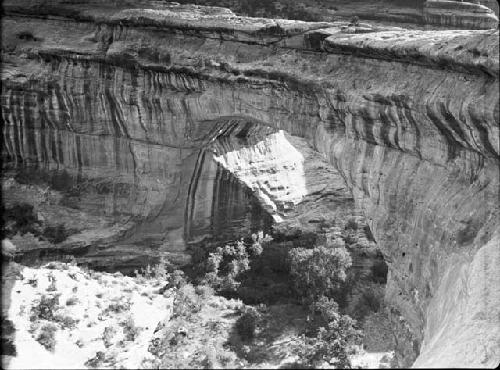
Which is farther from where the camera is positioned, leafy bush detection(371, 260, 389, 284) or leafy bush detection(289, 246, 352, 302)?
leafy bush detection(371, 260, 389, 284)

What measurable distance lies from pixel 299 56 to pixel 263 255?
24.4 feet

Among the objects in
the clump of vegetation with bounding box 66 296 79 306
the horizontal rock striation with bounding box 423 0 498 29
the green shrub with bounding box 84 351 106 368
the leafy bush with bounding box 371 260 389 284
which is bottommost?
the green shrub with bounding box 84 351 106 368

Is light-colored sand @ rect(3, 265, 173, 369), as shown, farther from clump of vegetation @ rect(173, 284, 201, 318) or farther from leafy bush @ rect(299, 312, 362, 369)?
leafy bush @ rect(299, 312, 362, 369)

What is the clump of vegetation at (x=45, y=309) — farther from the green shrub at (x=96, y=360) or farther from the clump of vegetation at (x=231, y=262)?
the clump of vegetation at (x=231, y=262)

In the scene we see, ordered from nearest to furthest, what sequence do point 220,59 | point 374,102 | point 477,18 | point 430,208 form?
1. point 430,208
2. point 374,102
3. point 220,59
4. point 477,18

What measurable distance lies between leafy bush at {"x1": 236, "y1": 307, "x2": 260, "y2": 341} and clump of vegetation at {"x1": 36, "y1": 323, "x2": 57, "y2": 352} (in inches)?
223

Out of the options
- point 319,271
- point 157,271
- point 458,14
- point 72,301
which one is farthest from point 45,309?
point 458,14

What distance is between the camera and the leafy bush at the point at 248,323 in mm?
20312

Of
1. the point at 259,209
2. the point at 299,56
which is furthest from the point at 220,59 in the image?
the point at 259,209

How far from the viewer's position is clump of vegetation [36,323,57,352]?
18.8m

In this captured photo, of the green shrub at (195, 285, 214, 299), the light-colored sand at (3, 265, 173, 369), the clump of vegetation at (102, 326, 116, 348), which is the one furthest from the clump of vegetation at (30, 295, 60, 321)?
the green shrub at (195, 285, 214, 299)

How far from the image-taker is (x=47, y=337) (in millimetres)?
18953

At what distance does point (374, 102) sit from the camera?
18.2m

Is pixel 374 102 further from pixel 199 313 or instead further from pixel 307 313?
pixel 199 313
